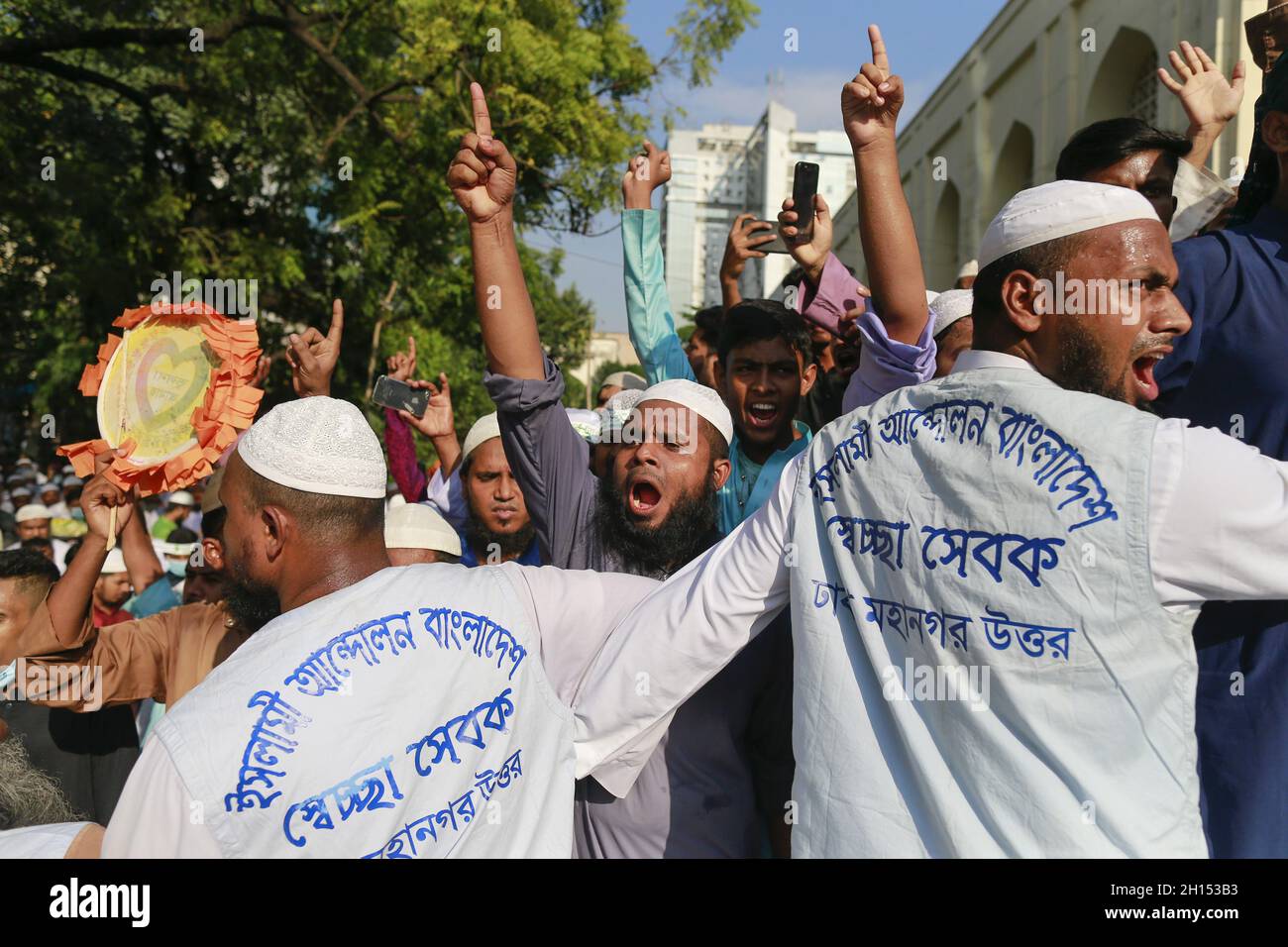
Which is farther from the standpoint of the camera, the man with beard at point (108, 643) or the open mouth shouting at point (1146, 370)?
the man with beard at point (108, 643)

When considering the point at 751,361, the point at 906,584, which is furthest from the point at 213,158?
the point at 906,584

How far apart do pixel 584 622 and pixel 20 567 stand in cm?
243

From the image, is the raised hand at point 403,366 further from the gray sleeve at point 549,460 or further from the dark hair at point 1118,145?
the dark hair at point 1118,145

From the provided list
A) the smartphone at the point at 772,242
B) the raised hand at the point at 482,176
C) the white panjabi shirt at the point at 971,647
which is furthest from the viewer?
Answer: the smartphone at the point at 772,242

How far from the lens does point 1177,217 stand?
2920mm

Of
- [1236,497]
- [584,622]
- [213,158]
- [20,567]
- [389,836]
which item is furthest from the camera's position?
[213,158]

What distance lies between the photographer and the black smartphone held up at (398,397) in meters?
4.50

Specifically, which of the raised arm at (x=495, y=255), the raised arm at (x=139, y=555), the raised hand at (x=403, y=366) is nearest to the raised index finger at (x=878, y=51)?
the raised arm at (x=495, y=255)

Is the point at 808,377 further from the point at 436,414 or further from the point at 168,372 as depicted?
the point at 168,372

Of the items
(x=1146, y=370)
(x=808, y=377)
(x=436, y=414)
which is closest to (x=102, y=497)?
(x=436, y=414)

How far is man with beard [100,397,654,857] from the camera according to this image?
70.1 inches

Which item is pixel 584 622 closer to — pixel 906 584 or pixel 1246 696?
pixel 906 584

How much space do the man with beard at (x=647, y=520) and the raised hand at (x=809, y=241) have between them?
339 mm

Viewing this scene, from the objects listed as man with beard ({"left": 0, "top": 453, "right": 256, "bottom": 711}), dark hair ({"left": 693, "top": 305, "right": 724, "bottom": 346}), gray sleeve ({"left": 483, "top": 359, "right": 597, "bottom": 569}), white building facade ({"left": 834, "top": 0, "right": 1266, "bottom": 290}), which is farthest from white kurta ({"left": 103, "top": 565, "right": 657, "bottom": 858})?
white building facade ({"left": 834, "top": 0, "right": 1266, "bottom": 290})
